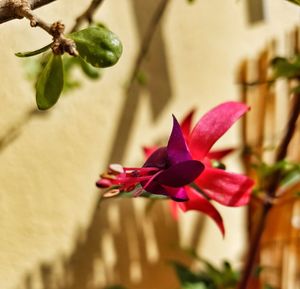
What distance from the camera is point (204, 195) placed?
49cm

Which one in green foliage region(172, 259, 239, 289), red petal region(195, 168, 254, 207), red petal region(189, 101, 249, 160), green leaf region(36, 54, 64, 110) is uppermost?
green leaf region(36, 54, 64, 110)

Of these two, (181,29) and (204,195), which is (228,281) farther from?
(181,29)

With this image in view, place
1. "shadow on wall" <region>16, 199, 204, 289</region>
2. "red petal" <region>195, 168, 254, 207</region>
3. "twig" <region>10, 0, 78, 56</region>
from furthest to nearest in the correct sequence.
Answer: "shadow on wall" <region>16, 199, 204, 289</region> < "red petal" <region>195, 168, 254, 207</region> < "twig" <region>10, 0, 78, 56</region>

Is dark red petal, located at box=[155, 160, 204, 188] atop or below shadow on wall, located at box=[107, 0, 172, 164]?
below

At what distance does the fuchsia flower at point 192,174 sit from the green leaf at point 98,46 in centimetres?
7

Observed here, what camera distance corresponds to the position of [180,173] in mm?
396

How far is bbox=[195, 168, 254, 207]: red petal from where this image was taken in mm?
479

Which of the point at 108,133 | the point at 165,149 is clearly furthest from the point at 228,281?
the point at 165,149

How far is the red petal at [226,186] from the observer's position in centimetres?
48

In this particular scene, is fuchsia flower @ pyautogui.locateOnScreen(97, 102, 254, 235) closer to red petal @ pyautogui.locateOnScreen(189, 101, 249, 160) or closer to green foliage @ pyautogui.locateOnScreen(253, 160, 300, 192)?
red petal @ pyautogui.locateOnScreen(189, 101, 249, 160)

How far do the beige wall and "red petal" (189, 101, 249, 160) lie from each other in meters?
0.21

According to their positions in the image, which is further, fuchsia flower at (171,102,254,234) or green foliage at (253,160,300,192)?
green foliage at (253,160,300,192)

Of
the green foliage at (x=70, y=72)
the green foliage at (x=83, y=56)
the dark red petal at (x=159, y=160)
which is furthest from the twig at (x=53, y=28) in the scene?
the green foliage at (x=70, y=72)

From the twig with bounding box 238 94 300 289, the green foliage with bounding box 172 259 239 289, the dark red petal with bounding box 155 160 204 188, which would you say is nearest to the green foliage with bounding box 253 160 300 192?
the twig with bounding box 238 94 300 289
